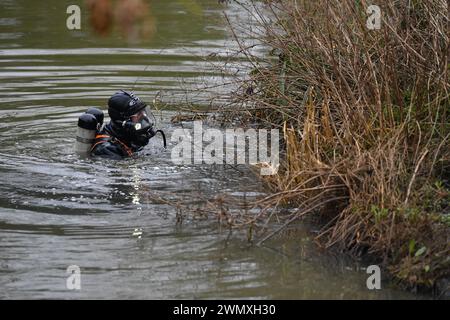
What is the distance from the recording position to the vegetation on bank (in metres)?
7.16

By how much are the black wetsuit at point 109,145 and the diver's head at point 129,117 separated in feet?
0.28

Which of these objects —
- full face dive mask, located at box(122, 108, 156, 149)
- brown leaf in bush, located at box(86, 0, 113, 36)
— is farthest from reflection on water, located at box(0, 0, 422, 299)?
brown leaf in bush, located at box(86, 0, 113, 36)

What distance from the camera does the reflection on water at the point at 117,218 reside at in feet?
23.2

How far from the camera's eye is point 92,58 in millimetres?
15578

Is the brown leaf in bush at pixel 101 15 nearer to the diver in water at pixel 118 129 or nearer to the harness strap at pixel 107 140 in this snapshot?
the diver in water at pixel 118 129

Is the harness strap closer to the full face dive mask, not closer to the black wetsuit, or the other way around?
the black wetsuit

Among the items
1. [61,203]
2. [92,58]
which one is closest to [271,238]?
[61,203]

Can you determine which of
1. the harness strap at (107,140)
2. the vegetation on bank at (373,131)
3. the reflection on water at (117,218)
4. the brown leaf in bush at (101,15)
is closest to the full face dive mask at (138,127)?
the harness strap at (107,140)

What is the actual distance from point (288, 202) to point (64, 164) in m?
3.11

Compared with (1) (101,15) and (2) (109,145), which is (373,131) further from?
(1) (101,15)

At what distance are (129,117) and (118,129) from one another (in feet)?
0.94

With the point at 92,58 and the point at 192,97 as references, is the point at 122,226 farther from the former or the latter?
the point at 92,58

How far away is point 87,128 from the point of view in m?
10.0
